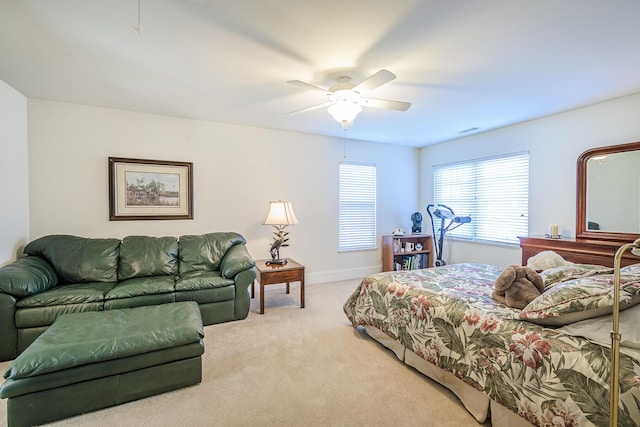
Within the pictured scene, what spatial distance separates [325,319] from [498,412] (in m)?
1.93

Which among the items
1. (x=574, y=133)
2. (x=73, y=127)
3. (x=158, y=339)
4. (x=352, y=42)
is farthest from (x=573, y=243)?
(x=73, y=127)

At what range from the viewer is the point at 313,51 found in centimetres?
215

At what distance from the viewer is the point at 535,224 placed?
3.92 m

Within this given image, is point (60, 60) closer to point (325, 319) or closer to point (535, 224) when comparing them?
point (325, 319)

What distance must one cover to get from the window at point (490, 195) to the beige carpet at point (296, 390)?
292cm

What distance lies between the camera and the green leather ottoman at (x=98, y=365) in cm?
166

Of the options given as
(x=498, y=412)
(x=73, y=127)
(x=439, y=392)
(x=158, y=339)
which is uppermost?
(x=73, y=127)

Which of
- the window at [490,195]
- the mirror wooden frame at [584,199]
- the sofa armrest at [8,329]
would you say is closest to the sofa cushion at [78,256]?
the sofa armrest at [8,329]

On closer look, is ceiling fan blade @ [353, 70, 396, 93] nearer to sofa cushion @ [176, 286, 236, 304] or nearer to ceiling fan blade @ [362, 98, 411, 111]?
ceiling fan blade @ [362, 98, 411, 111]

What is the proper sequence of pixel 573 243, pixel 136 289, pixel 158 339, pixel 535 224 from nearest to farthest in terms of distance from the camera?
pixel 158 339
pixel 136 289
pixel 573 243
pixel 535 224

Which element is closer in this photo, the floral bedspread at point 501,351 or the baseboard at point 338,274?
the floral bedspread at point 501,351

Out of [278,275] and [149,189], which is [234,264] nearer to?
[278,275]

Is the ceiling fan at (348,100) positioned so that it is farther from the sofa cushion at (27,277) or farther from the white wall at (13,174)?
the white wall at (13,174)

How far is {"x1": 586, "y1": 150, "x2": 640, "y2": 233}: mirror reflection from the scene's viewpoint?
3.01 m
